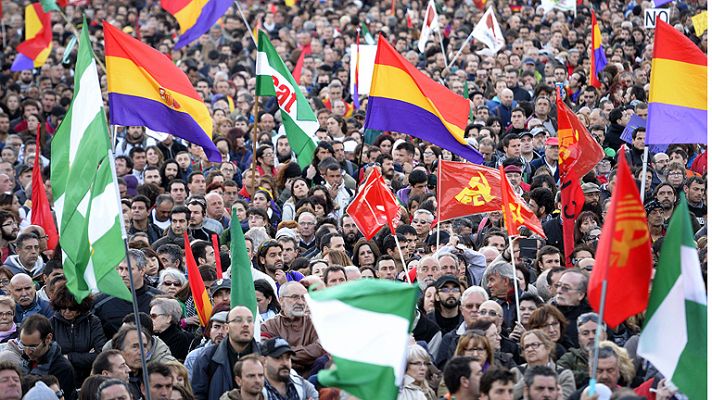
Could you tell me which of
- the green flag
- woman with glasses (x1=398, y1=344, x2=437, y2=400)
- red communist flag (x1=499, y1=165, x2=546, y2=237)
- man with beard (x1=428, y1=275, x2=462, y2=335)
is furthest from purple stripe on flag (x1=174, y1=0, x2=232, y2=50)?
woman with glasses (x1=398, y1=344, x2=437, y2=400)

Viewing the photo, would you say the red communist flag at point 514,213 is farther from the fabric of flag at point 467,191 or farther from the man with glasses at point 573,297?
the man with glasses at point 573,297

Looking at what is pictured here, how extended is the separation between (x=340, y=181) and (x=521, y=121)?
3.24 metres

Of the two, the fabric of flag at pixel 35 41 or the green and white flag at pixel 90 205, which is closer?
the green and white flag at pixel 90 205

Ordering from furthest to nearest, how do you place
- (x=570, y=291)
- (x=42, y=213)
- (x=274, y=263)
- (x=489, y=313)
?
1. (x=42, y=213)
2. (x=274, y=263)
3. (x=570, y=291)
4. (x=489, y=313)

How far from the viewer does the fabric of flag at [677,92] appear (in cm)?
1130

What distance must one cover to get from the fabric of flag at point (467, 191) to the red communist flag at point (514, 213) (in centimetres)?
63

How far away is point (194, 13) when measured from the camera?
16.5 metres

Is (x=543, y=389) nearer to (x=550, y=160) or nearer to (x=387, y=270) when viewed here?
(x=387, y=270)

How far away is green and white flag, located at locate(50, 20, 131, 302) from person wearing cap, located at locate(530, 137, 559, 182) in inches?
299

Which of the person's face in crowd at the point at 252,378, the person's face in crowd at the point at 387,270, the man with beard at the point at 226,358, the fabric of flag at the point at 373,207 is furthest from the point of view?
the fabric of flag at the point at 373,207

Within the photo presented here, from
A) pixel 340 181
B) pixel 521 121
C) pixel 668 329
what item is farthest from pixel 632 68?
pixel 668 329

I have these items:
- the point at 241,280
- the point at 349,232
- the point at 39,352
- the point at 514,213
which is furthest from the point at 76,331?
the point at 349,232

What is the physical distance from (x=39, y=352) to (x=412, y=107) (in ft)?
16.4

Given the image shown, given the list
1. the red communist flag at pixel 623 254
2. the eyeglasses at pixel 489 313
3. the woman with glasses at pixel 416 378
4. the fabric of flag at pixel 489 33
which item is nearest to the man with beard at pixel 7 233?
the eyeglasses at pixel 489 313
